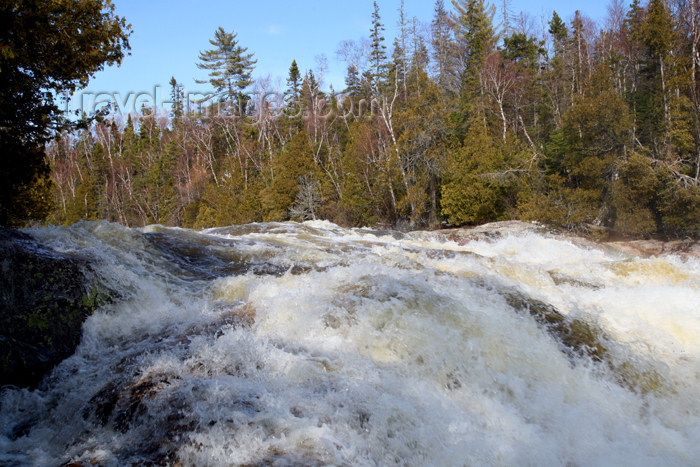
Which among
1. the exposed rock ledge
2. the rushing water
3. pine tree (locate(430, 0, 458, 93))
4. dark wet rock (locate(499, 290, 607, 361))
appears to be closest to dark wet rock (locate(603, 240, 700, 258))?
the exposed rock ledge

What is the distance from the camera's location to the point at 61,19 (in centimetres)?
714

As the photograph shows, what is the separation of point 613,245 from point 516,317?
A: 13.1 metres

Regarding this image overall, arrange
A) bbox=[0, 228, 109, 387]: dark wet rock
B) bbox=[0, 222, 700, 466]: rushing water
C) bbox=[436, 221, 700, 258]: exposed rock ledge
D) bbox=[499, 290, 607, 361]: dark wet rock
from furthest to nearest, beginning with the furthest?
bbox=[436, 221, 700, 258]: exposed rock ledge, bbox=[499, 290, 607, 361]: dark wet rock, bbox=[0, 228, 109, 387]: dark wet rock, bbox=[0, 222, 700, 466]: rushing water

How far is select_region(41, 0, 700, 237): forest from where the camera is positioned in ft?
53.1

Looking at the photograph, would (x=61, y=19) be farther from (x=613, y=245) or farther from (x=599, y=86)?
(x=599, y=86)

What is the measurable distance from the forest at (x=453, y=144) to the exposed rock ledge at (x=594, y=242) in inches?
21.9

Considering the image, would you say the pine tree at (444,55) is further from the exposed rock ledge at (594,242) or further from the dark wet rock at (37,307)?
the dark wet rock at (37,307)

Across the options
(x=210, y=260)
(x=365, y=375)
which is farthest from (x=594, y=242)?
(x=365, y=375)

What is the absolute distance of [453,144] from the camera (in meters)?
23.0

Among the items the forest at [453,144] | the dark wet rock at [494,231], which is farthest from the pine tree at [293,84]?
→ the dark wet rock at [494,231]

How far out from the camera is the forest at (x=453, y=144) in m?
16.2

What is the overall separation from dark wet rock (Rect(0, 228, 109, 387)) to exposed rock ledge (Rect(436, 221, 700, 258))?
40.3 feet

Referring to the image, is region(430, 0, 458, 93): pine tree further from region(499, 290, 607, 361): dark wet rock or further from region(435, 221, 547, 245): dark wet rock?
region(499, 290, 607, 361): dark wet rock

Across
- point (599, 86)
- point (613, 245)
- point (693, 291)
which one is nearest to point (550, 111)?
point (599, 86)
